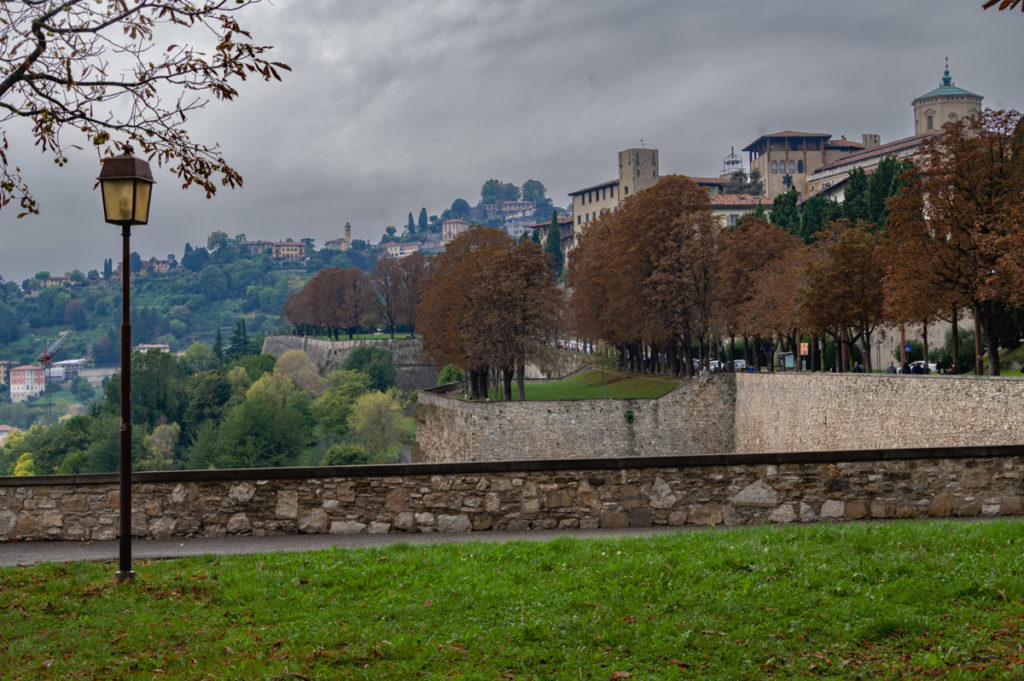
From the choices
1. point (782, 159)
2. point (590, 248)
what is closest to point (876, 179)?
point (590, 248)

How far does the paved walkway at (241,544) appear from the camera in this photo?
970 cm

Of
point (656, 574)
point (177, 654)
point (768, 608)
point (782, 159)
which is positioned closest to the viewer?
point (177, 654)

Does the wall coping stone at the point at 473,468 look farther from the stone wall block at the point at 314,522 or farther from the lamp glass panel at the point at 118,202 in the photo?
the lamp glass panel at the point at 118,202

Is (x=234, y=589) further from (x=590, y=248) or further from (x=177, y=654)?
(x=590, y=248)

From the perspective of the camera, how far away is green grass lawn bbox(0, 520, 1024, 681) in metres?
6.00

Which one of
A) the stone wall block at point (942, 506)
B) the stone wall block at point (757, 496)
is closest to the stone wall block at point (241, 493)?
the stone wall block at point (757, 496)

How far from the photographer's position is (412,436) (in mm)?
87938

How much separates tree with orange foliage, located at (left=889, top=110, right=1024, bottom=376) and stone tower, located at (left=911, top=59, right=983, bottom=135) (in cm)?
10870

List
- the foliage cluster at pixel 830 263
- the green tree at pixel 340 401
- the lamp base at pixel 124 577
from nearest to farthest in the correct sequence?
the lamp base at pixel 124 577 < the foliage cluster at pixel 830 263 < the green tree at pixel 340 401

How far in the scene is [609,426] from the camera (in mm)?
50031

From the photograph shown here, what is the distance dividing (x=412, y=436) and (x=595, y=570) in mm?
80974

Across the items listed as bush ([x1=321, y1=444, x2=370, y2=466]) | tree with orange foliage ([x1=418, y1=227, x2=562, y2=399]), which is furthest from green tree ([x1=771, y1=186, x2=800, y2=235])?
bush ([x1=321, y1=444, x2=370, y2=466])

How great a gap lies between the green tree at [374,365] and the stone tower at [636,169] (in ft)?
136

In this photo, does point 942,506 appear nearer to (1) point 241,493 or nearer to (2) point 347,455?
(1) point 241,493
